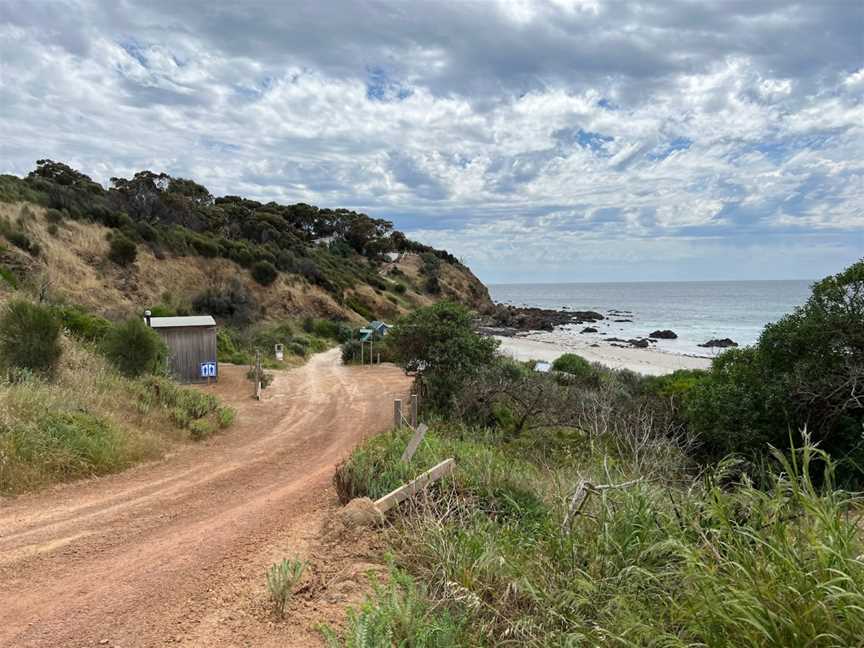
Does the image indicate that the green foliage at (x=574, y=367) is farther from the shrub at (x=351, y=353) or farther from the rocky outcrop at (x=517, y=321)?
the rocky outcrop at (x=517, y=321)

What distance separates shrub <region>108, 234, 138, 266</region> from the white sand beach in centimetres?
2222

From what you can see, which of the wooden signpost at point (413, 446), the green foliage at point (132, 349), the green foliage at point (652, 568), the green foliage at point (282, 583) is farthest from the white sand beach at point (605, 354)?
the green foliage at point (652, 568)

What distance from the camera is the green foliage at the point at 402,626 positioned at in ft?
9.54

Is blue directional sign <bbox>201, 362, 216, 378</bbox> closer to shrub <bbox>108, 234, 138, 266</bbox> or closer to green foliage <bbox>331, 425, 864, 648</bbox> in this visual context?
green foliage <bbox>331, 425, 864, 648</bbox>

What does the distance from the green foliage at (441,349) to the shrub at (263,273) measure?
82.2 ft

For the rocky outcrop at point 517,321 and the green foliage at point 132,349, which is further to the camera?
the rocky outcrop at point 517,321

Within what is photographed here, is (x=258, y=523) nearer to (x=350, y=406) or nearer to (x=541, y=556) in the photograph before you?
(x=541, y=556)

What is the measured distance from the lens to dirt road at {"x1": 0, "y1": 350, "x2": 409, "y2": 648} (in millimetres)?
3842

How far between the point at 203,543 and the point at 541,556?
366 cm

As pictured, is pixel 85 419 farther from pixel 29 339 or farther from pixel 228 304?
pixel 228 304

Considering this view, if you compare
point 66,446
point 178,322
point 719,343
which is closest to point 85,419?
point 66,446

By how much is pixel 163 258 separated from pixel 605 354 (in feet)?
104

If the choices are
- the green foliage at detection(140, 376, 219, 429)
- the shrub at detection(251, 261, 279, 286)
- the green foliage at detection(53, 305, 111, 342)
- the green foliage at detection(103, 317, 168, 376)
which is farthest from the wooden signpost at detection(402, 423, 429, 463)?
the shrub at detection(251, 261, 279, 286)

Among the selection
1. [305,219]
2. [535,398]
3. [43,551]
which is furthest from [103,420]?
[305,219]
